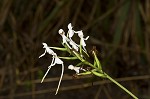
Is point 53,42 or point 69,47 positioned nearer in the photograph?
point 69,47

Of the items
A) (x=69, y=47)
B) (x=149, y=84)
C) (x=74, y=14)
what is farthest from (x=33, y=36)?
(x=69, y=47)

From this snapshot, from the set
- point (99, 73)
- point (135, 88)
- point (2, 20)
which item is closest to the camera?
point (99, 73)

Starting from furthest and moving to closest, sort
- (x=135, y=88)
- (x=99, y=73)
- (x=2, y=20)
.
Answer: (x=2, y=20), (x=135, y=88), (x=99, y=73)

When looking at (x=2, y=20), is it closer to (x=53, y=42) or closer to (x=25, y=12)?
(x=25, y=12)

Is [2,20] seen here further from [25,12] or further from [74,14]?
[74,14]

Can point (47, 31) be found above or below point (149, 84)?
above

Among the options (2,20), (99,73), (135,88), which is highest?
(2,20)
